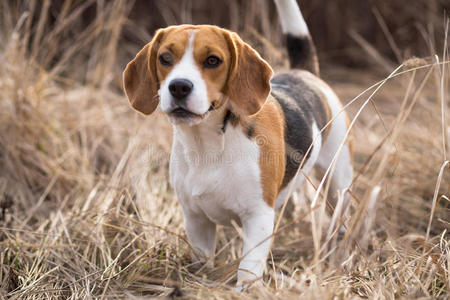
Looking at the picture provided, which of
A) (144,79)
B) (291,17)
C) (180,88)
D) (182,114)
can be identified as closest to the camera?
(180,88)

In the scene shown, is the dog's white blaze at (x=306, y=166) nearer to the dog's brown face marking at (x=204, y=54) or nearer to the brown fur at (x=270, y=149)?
the brown fur at (x=270, y=149)

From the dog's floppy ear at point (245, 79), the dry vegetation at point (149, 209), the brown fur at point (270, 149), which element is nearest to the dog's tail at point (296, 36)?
the dry vegetation at point (149, 209)

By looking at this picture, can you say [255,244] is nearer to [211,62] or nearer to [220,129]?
[220,129]

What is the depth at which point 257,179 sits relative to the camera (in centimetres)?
279

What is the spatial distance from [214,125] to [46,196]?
2.19 metres

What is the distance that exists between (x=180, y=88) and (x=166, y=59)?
27 centimetres

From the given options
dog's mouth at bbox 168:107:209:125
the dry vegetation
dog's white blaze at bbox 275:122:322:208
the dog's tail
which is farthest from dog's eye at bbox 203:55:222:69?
the dog's tail

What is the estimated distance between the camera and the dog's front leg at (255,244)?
268cm

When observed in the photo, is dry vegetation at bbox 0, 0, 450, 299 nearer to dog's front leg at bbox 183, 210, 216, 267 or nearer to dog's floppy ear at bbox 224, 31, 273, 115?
dog's front leg at bbox 183, 210, 216, 267

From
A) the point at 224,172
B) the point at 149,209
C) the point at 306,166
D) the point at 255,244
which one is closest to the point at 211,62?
the point at 224,172

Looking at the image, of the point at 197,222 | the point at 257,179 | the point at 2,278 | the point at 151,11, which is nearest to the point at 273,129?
the point at 257,179

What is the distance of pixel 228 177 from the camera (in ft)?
9.10

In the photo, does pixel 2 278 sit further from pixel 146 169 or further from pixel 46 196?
pixel 146 169

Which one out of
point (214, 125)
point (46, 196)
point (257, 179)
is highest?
point (214, 125)
